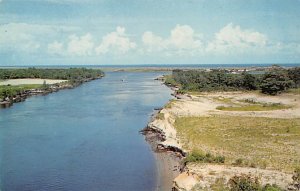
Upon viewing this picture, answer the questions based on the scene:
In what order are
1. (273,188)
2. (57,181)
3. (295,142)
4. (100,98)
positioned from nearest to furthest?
(273,188) → (57,181) → (295,142) → (100,98)

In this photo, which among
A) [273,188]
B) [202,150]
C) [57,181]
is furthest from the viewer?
[202,150]

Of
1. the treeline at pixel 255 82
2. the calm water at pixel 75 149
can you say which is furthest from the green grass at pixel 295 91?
the calm water at pixel 75 149

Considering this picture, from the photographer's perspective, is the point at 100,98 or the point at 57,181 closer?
the point at 57,181

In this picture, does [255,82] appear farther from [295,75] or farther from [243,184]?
[243,184]

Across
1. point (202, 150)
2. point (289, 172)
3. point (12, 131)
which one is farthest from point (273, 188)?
point (12, 131)

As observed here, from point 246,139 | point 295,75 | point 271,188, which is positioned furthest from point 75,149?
point 295,75

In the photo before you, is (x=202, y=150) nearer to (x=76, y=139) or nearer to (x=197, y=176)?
(x=197, y=176)
